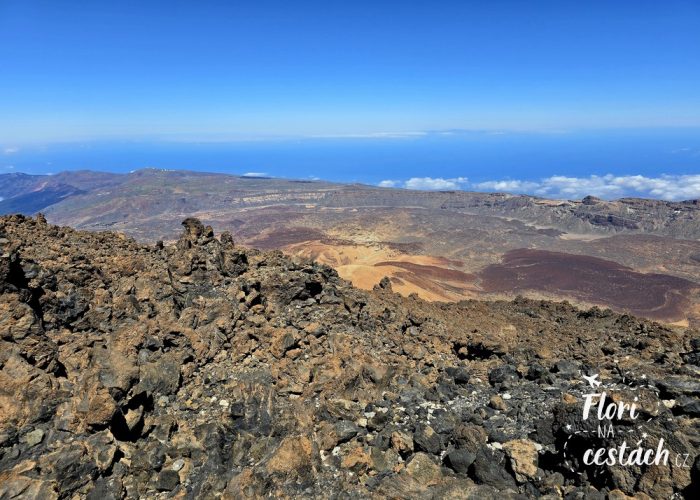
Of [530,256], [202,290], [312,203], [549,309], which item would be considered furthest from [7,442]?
[312,203]

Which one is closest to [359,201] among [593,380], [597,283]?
[597,283]

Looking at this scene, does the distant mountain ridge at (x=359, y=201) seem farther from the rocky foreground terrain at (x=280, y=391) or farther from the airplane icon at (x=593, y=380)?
the airplane icon at (x=593, y=380)

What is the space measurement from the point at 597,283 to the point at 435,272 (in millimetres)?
16768

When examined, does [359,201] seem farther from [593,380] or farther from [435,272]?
[593,380]

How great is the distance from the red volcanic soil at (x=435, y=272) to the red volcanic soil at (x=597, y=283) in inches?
77.5

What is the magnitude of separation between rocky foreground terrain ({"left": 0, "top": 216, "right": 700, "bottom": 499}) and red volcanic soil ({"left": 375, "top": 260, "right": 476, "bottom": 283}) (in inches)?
1235

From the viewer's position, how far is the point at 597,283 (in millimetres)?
45312

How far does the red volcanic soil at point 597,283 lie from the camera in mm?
38906

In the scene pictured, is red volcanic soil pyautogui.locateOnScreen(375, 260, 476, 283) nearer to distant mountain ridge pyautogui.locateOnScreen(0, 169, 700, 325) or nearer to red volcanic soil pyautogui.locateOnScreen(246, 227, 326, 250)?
distant mountain ridge pyautogui.locateOnScreen(0, 169, 700, 325)

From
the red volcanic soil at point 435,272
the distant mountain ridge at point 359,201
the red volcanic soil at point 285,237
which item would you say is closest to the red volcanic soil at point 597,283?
the red volcanic soil at point 435,272

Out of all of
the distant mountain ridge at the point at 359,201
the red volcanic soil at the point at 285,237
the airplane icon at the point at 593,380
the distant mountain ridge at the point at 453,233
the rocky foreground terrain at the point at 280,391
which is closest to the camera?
the rocky foreground terrain at the point at 280,391

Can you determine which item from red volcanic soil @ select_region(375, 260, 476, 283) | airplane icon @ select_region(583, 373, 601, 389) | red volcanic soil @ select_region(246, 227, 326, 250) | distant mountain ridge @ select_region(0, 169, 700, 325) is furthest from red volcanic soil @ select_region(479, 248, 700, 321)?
airplane icon @ select_region(583, 373, 601, 389)

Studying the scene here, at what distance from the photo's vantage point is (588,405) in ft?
21.9

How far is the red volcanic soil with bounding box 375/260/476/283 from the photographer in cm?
4472
